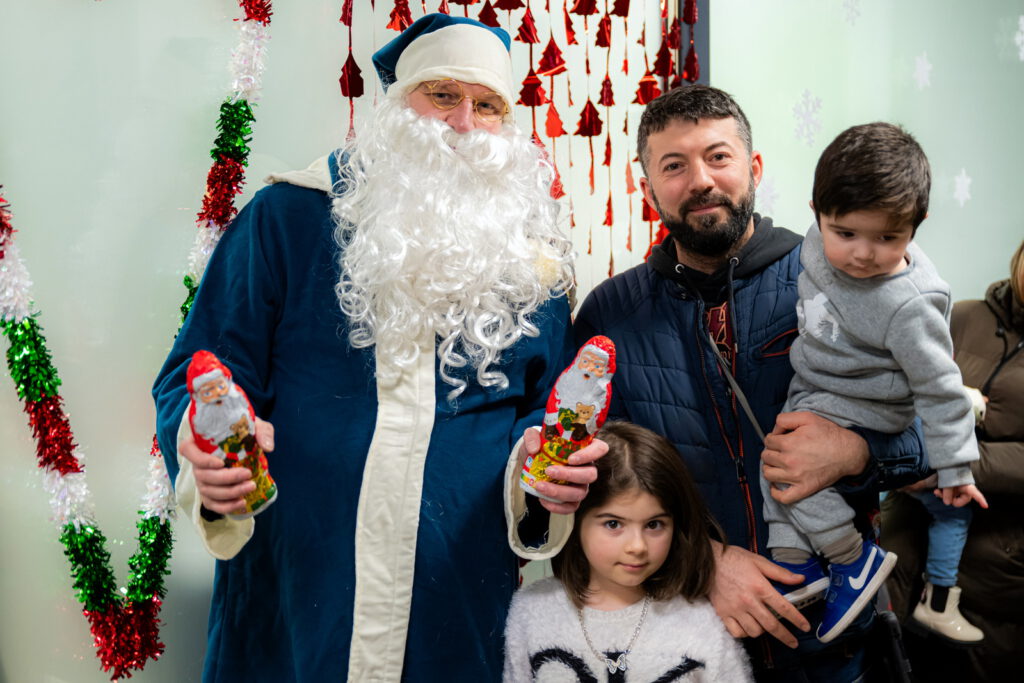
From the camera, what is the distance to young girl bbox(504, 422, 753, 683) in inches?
72.2

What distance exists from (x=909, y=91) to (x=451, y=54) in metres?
2.83

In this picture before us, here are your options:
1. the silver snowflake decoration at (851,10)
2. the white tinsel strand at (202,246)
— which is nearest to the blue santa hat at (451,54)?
the white tinsel strand at (202,246)

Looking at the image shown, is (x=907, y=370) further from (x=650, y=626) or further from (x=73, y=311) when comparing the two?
(x=73, y=311)

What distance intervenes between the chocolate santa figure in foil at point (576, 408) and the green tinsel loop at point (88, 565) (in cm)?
122

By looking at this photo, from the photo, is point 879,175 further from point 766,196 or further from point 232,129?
point 766,196

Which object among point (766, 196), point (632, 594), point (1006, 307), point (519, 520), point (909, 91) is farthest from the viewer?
point (909, 91)

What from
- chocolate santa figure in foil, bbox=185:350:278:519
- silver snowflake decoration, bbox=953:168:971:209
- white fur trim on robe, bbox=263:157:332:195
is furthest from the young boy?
silver snowflake decoration, bbox=953:168:971:209

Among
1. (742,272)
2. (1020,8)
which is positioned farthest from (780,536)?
(1020,8)

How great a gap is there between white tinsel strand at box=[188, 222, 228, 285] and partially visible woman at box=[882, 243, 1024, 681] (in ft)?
7.73

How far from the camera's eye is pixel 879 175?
1707mm

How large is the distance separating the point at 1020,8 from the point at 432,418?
12.9ft

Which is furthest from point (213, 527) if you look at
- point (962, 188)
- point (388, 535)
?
point (962, 188)

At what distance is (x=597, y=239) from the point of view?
2.98 metres

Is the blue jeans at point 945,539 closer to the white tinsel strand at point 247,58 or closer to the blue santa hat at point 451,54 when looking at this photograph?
the blue santa hat at point 451,54
